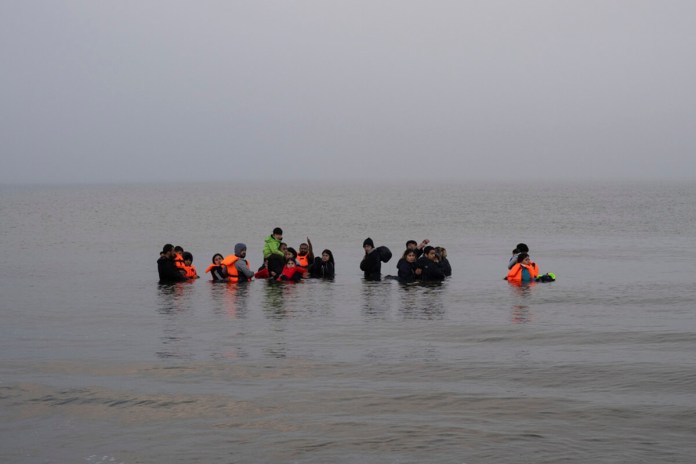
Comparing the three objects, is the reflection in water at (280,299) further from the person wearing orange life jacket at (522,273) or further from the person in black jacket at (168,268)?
the person wearing orange life jacket at (522,273)

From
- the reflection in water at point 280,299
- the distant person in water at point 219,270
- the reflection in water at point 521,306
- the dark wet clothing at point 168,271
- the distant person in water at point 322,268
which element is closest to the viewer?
the reflection in water at point 521,306

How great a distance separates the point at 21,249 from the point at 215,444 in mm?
31693

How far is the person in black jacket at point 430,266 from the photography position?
22141 millimetres

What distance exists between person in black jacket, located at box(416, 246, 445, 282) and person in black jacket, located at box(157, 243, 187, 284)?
6072 millimetres

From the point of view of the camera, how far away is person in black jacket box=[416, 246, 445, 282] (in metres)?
22.1

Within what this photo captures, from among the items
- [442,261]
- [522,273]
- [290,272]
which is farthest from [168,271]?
[522,273]

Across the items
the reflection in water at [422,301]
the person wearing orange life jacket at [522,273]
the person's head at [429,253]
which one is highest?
the person's head at [429,253]

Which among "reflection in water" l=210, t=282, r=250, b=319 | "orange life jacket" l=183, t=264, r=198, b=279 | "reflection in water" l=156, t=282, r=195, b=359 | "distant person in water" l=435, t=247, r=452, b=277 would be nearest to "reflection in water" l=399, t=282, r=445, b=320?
"distant person in water" l=435, t=247, r=452, b=277

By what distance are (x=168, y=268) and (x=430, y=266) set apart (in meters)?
6.56

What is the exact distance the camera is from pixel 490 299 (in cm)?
2014

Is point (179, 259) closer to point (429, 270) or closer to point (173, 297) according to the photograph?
point (173, 297)

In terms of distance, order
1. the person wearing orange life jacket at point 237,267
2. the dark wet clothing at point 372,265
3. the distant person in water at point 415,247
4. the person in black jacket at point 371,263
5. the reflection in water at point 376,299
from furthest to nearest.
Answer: the dark wet clothing at point 372,265 → the person in black jacket at point 371,263 → the person wearing orange life jacket at point 237,267 → the distant person in water at point 415,247 → the reflection in water at point 376,299

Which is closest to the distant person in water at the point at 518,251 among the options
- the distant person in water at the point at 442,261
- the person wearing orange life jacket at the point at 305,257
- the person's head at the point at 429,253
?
the distant person in water at the point at 442,261

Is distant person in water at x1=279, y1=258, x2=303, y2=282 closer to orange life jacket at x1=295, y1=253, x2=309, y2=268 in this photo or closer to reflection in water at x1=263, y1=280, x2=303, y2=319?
reflection in water at x1=263, y1=280, x2=303, y2=319
